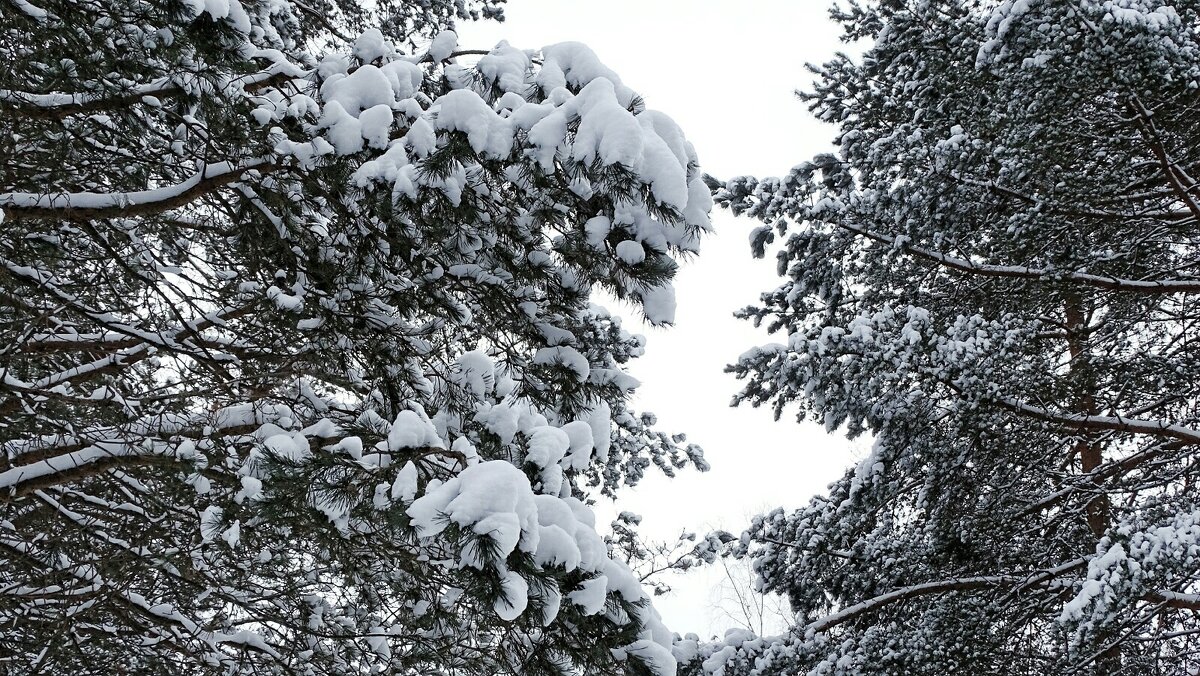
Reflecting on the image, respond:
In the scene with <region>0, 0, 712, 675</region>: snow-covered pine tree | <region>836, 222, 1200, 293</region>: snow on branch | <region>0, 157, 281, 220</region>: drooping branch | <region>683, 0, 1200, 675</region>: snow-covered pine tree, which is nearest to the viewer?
<region>0, 0, 712, 675</region>: snow-covered pine tree

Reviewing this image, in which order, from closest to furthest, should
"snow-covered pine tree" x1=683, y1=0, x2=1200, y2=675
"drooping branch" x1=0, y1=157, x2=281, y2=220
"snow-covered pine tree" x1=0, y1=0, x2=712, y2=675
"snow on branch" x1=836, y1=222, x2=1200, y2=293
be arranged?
"snow-covered pine tree" x1=0, y1=0, x2=712, y2=675, "drooping branch" x1=0, y1=157, x2=281, y2=220, "snow-covered pine tree" x1=683, y1=0, x2=1200, y2=675, "snow on branch" x1=836, y1=222, x2=1200, y2=293

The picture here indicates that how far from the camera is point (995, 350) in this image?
5703mm

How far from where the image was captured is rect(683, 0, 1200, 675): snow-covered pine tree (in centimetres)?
517

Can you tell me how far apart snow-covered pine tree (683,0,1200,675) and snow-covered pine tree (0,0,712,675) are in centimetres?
339

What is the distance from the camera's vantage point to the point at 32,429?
12.2 ft

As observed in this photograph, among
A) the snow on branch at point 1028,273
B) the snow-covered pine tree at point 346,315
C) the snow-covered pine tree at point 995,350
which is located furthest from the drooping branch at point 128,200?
the snow on branch at point 1028,273

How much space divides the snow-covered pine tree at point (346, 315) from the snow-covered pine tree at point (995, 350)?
3.39 metres

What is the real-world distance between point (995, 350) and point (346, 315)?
4.46m

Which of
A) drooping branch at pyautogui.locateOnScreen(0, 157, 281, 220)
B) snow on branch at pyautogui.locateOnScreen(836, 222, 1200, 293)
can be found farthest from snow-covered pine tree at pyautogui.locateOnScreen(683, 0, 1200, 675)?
drooping branch at pyautogui.locateOnScreen(0, 157, 281, 220)

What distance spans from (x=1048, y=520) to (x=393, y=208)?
6405 mm

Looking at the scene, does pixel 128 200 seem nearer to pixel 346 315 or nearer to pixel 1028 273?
pixel 346 315

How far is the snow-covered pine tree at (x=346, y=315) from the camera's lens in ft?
7.33

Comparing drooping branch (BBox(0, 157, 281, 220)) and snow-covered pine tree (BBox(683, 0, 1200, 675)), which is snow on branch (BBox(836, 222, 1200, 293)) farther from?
drooping branch (BBox(0, 157, 281, 220))

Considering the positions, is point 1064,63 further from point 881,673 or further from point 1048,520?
point 881,673
